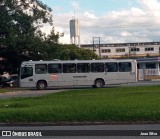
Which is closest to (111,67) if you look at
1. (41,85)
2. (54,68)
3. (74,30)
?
(54,68)

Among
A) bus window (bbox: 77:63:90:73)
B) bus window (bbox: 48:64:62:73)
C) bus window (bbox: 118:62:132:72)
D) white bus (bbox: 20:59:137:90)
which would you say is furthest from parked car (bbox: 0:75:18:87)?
bus window (bbox: 118:62:132:72)

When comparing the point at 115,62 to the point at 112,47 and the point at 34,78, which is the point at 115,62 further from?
the point at 112,47

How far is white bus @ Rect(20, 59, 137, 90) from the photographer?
42766 millimetres

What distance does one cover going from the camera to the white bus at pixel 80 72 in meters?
42.8

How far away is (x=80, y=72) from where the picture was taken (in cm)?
4284

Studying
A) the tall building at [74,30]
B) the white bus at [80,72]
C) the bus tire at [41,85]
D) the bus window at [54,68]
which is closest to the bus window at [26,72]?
the white bus at [80,72]

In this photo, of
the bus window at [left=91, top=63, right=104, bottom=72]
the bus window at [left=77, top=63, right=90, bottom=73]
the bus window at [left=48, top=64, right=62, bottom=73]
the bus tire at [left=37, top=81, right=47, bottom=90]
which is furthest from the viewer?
the bus tire at [left=37, top=81, right=47, bottom=90]

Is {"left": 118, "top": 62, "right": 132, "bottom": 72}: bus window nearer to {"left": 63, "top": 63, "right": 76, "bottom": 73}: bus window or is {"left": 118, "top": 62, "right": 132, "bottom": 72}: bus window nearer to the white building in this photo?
{"left": 63, "top": 63, "right": 76, "bottom": 73}: bus window

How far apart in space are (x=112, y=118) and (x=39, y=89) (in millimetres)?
28464

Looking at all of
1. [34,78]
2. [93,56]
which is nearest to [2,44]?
[34,78]

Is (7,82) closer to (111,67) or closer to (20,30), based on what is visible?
(20,30)

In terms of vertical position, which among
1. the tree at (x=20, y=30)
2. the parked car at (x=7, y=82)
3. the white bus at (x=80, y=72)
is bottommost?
the parked car at (x=7, y=82)

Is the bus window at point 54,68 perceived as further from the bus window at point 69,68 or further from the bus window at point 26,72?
the bus window at point 26,72

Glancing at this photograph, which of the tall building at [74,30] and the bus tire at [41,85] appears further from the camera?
Answer: the tall building at [74,30]
